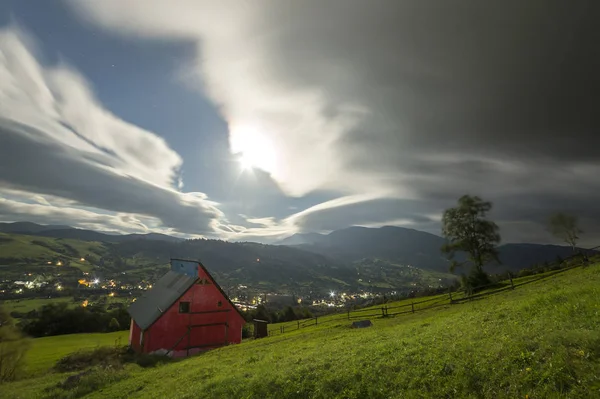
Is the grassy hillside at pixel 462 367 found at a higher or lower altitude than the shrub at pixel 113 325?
higher

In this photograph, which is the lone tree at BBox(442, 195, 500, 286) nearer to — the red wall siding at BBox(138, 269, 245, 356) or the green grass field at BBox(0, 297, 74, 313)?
the red wall siding at BBox(138, 269, 245, 356)

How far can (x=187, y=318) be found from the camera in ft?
138

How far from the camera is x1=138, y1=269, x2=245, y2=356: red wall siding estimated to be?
3969 centimetres

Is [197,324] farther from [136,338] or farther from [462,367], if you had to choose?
[462,367]

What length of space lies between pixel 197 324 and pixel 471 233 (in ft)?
175

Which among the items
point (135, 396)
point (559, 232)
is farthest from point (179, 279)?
point (559, 232)

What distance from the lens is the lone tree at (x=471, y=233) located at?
54250 millimetres

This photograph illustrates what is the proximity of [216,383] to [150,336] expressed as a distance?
95.4 feet

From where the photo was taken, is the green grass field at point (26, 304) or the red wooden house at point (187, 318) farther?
the green grass field at point (26, 304)

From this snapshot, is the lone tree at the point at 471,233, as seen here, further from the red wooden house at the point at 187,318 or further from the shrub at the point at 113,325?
the shrub at the point at 113,325

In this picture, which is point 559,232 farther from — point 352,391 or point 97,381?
point 97,381

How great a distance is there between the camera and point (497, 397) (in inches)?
370

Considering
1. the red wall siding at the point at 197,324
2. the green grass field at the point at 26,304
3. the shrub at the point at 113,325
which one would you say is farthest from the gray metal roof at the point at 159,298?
the green grass field at the point at 26,304

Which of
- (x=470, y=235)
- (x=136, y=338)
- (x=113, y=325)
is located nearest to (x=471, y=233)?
(x=470, y=235)
